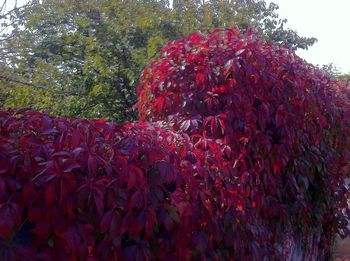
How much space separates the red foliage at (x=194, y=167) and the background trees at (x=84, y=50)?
85.8 inches

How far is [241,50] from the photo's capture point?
416cm

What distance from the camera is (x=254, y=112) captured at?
4.10 metres

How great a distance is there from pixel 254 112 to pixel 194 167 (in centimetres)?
129

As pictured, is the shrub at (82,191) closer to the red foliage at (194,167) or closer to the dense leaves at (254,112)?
the red foliage at (194,167)

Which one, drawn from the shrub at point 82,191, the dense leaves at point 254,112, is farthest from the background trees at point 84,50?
the shrub at point 82,191

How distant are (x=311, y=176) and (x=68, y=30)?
16.5 ft

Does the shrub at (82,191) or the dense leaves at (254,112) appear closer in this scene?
the shrub at (82,191)

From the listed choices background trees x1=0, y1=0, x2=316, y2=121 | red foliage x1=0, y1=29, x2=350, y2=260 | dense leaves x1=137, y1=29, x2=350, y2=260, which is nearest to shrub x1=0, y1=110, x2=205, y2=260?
red foliage x1=0, y1=29, x2=350, y2=260

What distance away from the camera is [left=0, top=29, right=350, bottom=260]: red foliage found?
2246 mm

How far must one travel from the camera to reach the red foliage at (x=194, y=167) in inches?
88.4

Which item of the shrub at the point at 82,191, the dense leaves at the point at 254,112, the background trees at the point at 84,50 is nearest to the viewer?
the shrub at the point at 82,191

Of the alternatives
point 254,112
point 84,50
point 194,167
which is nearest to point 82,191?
point 194,167

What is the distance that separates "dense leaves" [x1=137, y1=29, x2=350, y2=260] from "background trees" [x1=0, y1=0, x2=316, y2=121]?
6.61ft

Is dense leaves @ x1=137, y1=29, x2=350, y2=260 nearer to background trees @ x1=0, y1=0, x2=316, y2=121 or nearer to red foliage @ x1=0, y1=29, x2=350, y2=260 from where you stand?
red foliage @ x1=0, y1=29, x2=350, y2=260
